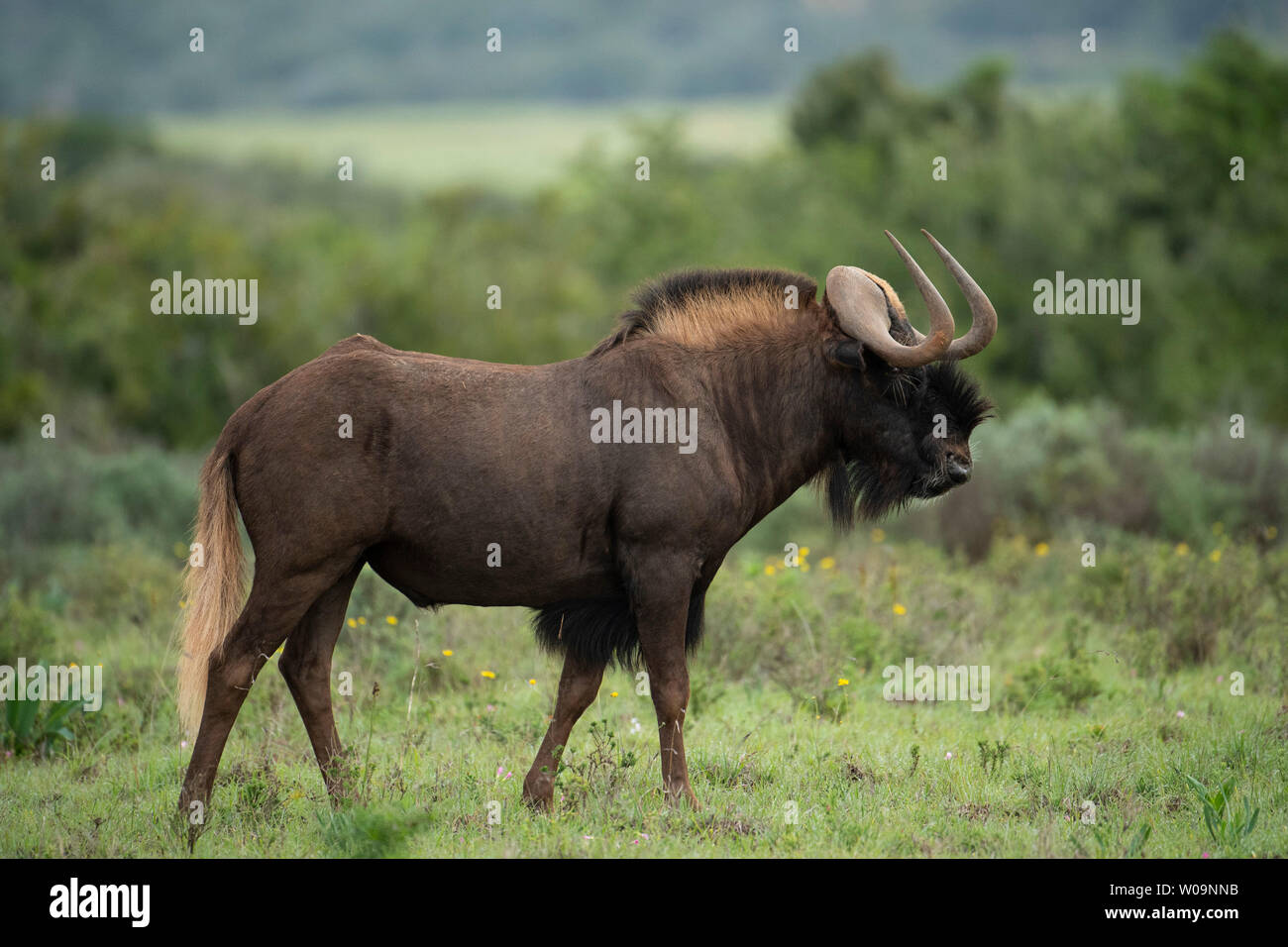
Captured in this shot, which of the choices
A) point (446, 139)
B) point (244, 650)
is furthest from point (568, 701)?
point (446, 139)

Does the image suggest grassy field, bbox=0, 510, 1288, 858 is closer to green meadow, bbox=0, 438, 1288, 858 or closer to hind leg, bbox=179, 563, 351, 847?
green meadow, bbox=0, 438, 1288, 858

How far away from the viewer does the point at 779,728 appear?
8.26 meters

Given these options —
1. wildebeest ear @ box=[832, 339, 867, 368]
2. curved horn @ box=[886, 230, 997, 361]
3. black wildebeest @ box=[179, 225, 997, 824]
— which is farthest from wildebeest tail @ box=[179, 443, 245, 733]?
curved horn @ box=[886, 230, 997, 361]

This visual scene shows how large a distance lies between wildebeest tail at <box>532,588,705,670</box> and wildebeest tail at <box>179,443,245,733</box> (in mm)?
1627

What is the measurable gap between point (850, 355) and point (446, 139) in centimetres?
16234

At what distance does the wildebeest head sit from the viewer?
6824mm

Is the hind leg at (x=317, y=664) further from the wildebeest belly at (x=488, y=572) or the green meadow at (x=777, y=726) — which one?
the wildebeest belly at (x=488, y=572)

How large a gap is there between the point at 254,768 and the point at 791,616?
166 inches

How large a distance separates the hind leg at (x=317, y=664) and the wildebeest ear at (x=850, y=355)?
2742 mm

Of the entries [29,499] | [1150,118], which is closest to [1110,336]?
[1150,118]

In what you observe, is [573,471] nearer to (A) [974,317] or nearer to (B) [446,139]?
(A) [974,317]

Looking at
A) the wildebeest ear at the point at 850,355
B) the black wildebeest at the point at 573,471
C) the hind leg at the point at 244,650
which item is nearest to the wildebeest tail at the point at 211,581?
the black wildebeest at the point at 573,471

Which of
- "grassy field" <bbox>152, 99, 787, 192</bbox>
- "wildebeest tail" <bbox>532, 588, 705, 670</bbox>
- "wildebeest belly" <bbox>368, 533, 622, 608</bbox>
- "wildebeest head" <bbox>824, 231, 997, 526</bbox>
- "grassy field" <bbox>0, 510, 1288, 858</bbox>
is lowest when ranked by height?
"grassy field" <bbox>0, 510, 1288, 858</bbox>

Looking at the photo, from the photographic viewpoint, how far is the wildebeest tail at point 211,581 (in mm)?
6695
